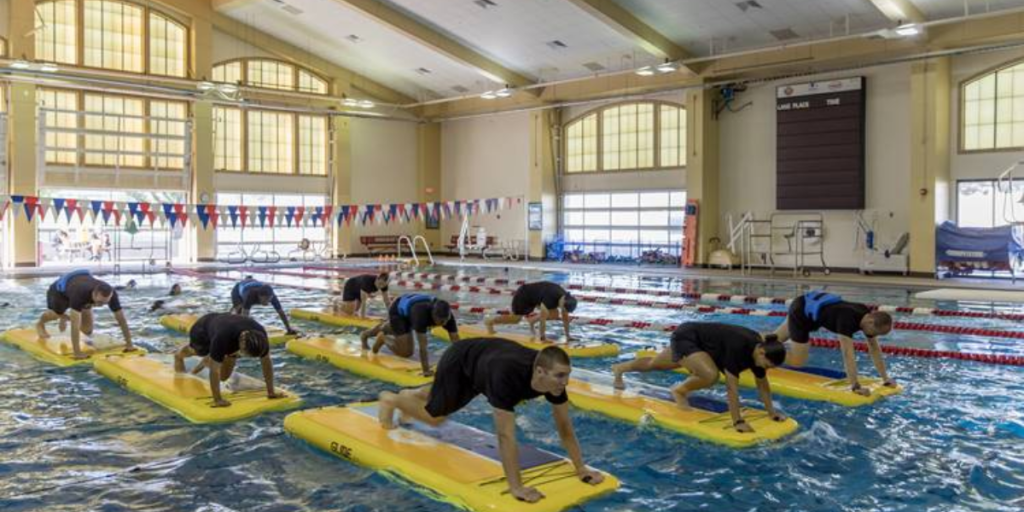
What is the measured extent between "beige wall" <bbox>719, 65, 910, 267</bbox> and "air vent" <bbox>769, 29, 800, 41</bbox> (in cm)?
203

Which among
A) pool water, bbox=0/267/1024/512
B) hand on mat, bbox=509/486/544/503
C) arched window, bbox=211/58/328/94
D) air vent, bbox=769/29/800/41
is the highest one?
arched window, bbox=211/58/328/94

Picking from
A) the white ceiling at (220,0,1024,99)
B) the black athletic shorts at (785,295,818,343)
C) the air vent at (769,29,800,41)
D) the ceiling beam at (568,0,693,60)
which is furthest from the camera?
the air vent at (769,29,800,41)

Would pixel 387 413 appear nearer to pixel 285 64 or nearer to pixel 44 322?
pixel 44 322

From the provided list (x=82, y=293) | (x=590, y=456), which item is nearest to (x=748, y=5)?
(x=82, y=293)

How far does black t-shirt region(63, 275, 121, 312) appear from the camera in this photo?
31.2 ft

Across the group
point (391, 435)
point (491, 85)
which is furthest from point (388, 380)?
point (491, 85)

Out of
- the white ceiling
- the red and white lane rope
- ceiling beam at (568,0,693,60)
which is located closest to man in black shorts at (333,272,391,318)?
the red and white lane rope

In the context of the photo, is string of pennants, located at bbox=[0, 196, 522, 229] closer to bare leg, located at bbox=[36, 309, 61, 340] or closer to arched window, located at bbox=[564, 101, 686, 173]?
arched window, located at bbox=[564, 101, 686, 173]

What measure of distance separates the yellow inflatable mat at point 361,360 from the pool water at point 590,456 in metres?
0.20

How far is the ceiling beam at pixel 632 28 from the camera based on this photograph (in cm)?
2005

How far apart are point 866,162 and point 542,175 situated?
11.1m

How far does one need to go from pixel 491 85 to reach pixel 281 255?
9999 mm

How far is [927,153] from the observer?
20.6m

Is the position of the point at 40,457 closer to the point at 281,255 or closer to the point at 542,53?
the point at 542,53
